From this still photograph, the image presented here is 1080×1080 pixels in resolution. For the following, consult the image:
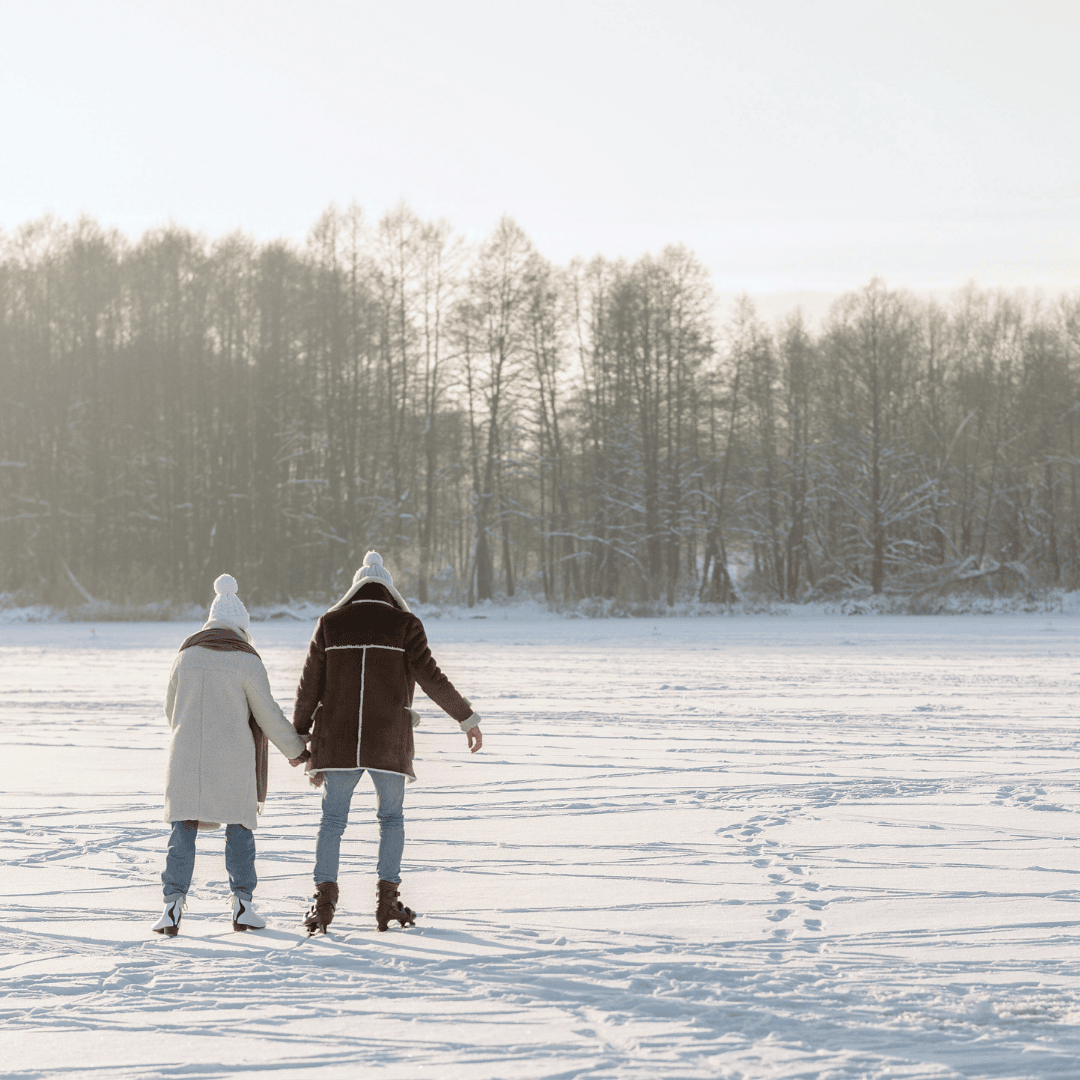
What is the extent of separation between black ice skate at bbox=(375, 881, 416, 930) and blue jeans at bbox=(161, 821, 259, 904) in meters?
0.51

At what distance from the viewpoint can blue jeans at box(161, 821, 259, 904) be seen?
483cm

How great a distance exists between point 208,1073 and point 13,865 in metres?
3.05

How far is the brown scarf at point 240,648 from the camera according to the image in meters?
4.90

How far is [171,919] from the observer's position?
474cm

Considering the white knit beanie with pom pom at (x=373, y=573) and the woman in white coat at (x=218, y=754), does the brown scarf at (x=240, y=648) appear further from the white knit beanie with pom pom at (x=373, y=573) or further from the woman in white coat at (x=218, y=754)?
the white knit beanie with pom pom at (x=373, y=573)

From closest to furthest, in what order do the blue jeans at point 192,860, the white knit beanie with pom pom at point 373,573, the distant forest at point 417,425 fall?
the blue jeans at point 192,860 → the white knit beanie with pom pom at point 373,573 → the distant forest at point 417,425

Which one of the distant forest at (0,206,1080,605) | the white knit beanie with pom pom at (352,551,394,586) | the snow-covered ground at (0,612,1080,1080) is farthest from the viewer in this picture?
the distant forest at (0,206,1080,605)

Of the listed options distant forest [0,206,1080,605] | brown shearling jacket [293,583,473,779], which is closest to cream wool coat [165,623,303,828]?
brown shearling jacket [293,583,473,779]

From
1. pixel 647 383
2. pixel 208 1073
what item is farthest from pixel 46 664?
pixel 647 383

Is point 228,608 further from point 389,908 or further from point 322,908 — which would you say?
point 389,908

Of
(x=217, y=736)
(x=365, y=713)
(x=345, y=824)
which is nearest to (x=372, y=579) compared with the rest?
(x=365, y=713)

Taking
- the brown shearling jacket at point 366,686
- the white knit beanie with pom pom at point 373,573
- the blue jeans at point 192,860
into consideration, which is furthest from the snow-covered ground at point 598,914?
the white knit beanie with pom pom at point 373,573

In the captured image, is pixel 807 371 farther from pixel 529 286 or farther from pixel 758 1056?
pixel 758 1056

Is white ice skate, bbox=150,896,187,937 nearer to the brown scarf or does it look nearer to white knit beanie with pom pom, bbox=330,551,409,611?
the brown scarf
